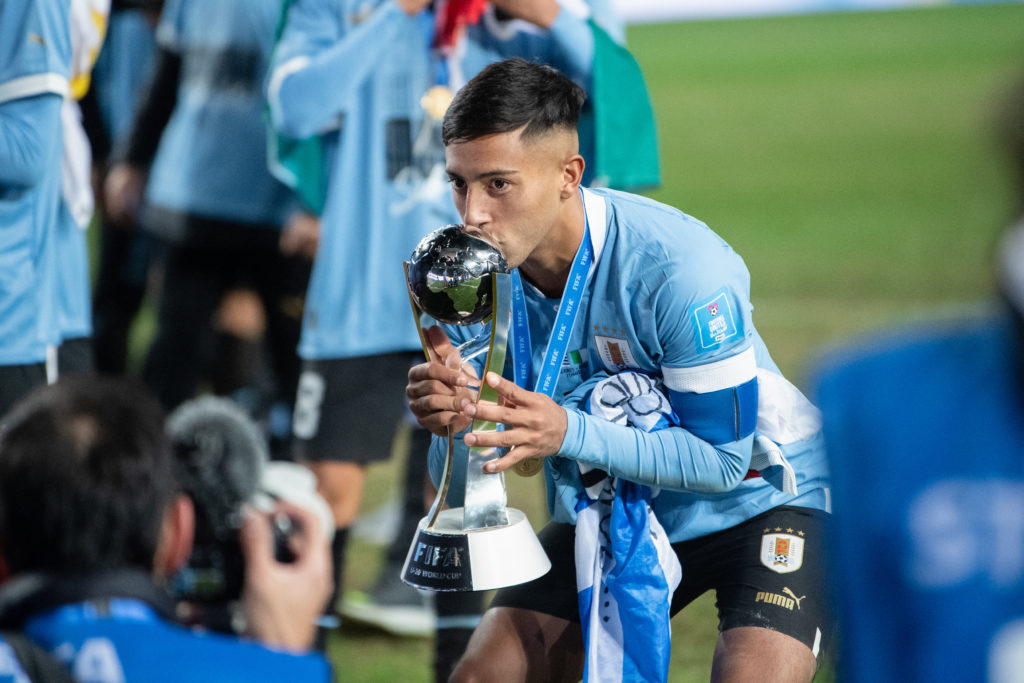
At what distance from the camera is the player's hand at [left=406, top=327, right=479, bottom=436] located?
2398 millimetres

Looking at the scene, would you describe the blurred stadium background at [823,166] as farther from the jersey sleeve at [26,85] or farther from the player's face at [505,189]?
the jersey sleeve at [26,85]

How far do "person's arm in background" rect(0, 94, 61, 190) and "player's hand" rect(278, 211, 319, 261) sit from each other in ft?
4.68

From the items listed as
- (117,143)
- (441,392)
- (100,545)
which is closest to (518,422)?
(441,392)

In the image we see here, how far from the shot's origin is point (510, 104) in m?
2.67

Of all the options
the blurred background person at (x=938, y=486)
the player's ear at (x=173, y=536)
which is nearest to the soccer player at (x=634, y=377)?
the player's ear at (x=173, y=536)

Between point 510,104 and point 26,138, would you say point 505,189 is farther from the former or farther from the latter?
point 26,138

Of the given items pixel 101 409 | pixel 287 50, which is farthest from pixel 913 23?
pixel 101 409

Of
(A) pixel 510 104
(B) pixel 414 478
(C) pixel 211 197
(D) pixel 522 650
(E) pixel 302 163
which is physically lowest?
(B) pixel 414 478

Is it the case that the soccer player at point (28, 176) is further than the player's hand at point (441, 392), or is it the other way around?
the soccer player at point (28, 176)

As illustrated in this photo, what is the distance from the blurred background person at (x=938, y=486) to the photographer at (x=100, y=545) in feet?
2.55

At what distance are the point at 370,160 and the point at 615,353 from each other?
5.17 ft

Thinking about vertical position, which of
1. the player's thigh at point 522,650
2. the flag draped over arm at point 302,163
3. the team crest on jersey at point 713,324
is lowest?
the player's thigh at point 522,650

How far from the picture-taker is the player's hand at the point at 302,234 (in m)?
4.75

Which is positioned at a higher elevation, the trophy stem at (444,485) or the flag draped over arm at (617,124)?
the flag draped over arm at (617,124)
